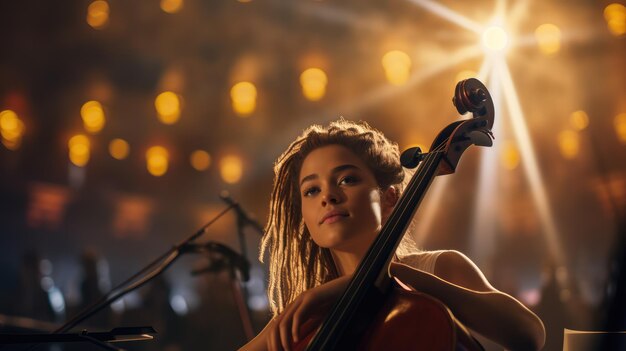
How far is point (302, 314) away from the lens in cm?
115

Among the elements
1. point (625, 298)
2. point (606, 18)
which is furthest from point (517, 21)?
point (625, 298)

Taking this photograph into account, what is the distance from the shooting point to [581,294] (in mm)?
5492

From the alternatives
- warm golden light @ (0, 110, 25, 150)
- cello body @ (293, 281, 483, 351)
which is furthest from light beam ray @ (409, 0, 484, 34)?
warm golden light @ (0, 110, 25, 150)

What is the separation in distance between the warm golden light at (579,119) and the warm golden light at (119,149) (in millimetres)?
5224

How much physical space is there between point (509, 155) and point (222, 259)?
4.83 m

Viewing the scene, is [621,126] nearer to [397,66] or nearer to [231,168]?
[397,66]

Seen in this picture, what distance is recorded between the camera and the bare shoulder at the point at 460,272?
140cm

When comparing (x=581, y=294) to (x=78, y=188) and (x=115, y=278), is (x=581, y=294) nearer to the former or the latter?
(x=115, y=278)

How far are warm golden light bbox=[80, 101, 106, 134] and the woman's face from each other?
600cm

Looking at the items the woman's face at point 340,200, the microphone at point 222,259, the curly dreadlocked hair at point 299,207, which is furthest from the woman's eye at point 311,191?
the microphone at point 222,259

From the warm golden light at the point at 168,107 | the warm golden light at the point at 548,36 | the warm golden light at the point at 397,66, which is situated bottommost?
the warm golden light at the point at 548,36

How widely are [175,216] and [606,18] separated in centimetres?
529

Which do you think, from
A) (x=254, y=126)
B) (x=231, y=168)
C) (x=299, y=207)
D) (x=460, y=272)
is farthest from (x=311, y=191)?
(x=231, y=168)

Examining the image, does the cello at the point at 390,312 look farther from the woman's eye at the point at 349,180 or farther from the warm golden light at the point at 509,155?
the warm golden light at the point at 509,155
